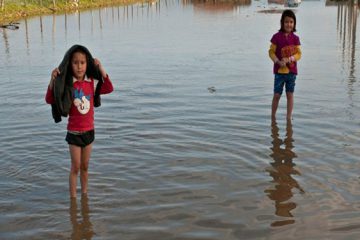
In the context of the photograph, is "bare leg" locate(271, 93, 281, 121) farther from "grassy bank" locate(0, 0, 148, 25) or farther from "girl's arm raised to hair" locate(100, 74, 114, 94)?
"grassy bank" locate(0, 0, 148, 25)

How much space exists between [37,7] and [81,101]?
139ft

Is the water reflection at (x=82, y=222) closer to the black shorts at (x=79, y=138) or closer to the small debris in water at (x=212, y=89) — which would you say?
the black shorts at (x=79, y=138)

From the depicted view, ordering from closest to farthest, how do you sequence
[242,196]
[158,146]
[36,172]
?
[242,196]
[36,172]
[158,146]

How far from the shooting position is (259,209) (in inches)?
193

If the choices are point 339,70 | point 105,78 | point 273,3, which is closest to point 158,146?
point 105,78

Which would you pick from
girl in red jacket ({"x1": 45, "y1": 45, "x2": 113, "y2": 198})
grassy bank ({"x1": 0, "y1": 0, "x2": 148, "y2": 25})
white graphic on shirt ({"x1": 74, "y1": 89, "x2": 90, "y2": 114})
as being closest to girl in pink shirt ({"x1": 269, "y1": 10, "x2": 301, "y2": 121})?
girl in red jacket ({"x1": 45, "y1": 45, "x2": 113, "y2": 198})

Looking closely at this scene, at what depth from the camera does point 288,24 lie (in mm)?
7883

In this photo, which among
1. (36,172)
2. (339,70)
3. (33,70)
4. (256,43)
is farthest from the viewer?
(256,43)

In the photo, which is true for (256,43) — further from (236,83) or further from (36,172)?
(36,172)

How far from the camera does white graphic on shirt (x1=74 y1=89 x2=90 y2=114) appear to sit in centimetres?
486

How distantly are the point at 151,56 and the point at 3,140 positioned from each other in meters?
10.3

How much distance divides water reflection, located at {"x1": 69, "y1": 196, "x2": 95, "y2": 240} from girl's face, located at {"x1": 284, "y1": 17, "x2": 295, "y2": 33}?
4548mm

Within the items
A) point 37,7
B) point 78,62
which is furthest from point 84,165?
point 37,7

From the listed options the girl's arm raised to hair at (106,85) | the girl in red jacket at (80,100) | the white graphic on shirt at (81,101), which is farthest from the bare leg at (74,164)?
the girl's arm raised to hair at (106,85)
